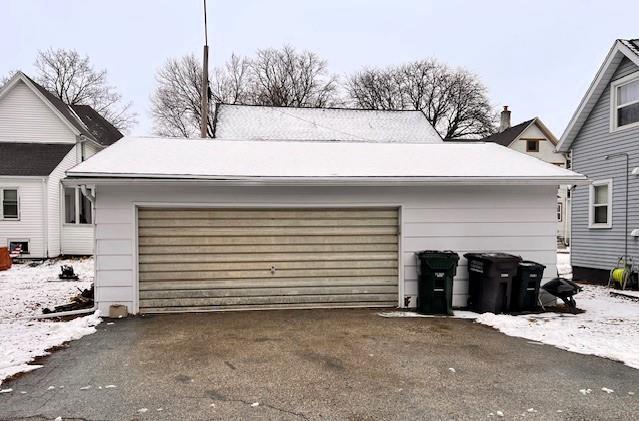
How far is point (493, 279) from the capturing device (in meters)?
6.73

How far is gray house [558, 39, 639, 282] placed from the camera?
9.99m

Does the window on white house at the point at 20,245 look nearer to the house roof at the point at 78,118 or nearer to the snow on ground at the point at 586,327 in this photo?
the house roof at the point at 78,118

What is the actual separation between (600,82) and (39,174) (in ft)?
59.0

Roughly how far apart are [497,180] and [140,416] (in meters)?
6.35

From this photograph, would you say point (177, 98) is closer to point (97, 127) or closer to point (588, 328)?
point (97, 127)

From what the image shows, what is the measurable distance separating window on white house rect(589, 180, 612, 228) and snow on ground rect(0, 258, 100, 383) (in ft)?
40.2

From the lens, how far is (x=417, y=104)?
122 feet

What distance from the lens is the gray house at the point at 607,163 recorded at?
32.8ft

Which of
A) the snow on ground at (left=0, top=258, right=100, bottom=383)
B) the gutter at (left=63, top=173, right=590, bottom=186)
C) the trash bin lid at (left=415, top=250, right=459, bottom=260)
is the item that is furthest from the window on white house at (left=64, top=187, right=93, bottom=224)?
the trash bin lid at (left=415, top=250, right=459, bottom=260)

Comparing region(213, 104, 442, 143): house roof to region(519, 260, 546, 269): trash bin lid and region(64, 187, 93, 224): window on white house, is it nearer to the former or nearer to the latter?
region(64, 187, 93, 224): window on white house

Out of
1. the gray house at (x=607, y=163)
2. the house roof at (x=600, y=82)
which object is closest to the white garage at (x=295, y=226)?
the gray house at (x=607, y=163)

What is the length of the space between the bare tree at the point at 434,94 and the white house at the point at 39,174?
27.5m

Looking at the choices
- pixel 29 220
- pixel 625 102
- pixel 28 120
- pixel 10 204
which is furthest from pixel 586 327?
pixel 28 120

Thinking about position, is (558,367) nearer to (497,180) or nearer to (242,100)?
(497,180)
